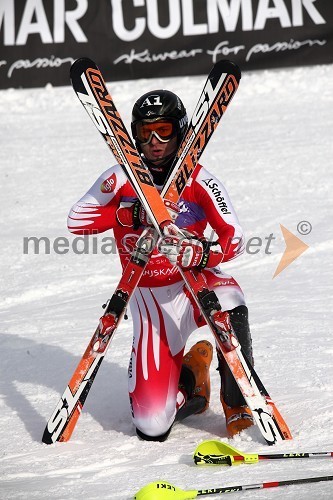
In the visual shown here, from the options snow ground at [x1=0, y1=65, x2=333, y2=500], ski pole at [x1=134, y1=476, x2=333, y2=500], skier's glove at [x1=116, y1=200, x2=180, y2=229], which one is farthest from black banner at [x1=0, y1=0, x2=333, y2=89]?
ski pole at [x1=134, y1=476, x2=333, y2=500]

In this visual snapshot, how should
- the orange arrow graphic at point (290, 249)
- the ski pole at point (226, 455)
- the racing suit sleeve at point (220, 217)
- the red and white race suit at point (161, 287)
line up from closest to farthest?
the ski pole at point (226, 455) → the racing suit sleeve at point (220, 217) → the red and white race suit at point (161, 287) → the orange arrow graphic at point (290, 249)

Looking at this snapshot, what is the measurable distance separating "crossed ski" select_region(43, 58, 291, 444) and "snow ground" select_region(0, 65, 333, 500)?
159 millimetres

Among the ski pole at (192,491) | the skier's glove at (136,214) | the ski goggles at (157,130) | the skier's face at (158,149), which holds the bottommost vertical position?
the ski pole at (192,491)

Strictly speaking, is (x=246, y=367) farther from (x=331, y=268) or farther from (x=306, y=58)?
(x=306, y=58)

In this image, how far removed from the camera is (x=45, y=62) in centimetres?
1317

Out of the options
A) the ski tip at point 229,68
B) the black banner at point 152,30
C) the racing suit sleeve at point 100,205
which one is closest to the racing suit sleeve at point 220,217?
the racing suit sleeve at point 100,205

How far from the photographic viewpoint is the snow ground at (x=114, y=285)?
4516 millimetres

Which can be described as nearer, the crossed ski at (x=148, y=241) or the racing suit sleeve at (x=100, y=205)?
the crossed ski at (x=148, y=241)

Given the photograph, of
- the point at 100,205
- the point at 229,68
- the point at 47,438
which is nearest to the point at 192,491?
the point at 47,438

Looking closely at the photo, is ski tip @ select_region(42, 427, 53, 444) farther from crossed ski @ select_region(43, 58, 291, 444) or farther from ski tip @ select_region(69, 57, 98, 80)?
ski tip @ select_region(69, 57, 98, 80)

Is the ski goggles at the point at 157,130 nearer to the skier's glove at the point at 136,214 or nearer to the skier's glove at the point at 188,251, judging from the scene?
the skier's glove at the point at 136,214

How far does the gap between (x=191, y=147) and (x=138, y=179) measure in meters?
0.36

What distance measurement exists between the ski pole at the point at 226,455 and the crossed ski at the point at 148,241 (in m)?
0.27

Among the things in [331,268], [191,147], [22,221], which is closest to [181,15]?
[22,221]
